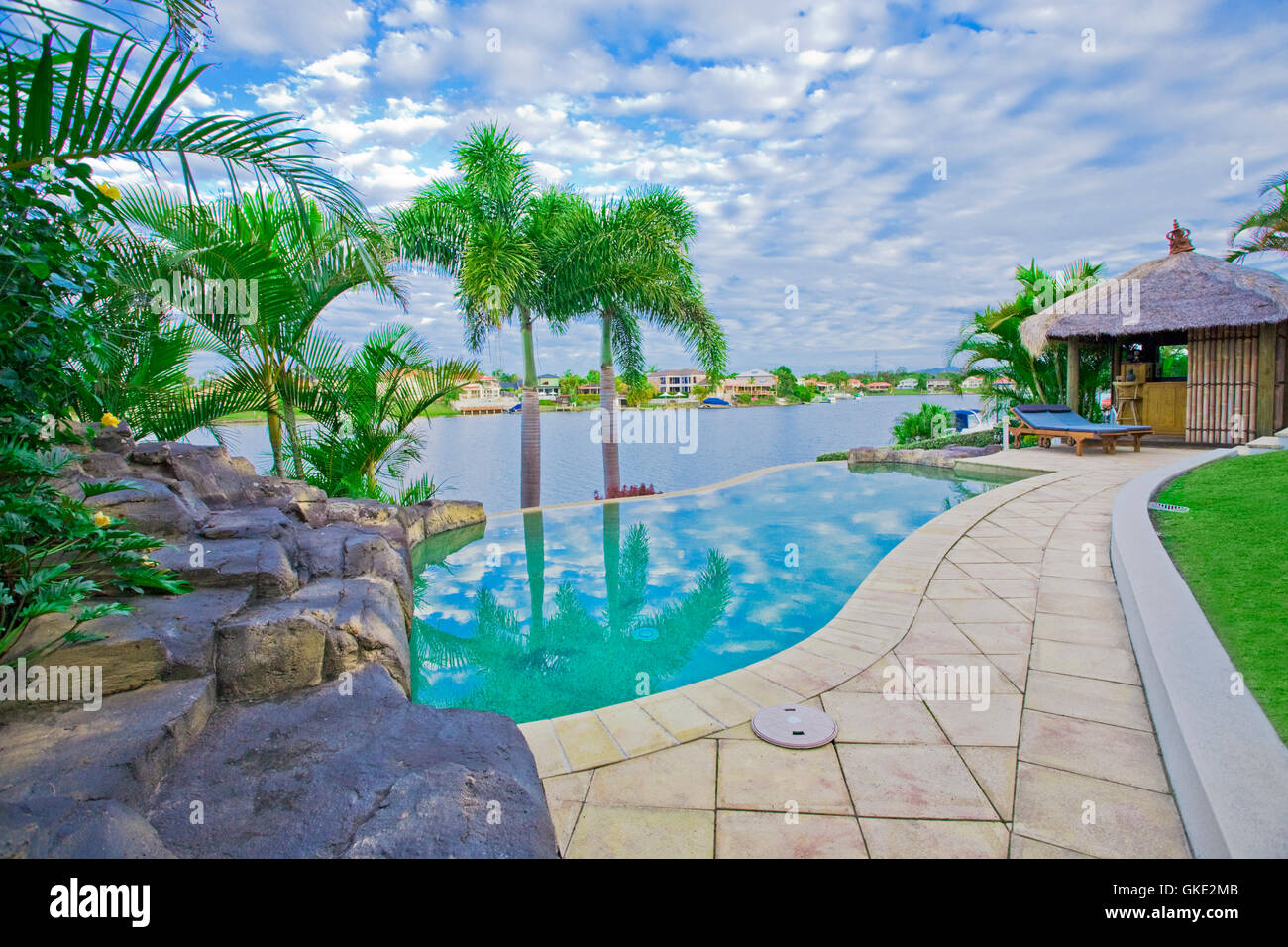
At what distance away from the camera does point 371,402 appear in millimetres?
8195

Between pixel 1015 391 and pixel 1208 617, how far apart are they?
16402 mm

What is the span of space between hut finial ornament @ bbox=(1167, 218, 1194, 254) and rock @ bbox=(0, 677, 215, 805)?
18.9 metres

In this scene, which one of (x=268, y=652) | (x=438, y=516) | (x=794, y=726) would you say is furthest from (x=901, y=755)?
(x=438, y=516)

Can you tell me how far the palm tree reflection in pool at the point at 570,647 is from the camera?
413cm

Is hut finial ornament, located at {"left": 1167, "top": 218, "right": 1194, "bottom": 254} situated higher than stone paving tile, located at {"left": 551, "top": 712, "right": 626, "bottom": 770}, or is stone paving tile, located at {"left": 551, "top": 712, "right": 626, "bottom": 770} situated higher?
hut finial ornament, located at {"left": 1167, "top": 218, "right": 1194, "bottom": 254}

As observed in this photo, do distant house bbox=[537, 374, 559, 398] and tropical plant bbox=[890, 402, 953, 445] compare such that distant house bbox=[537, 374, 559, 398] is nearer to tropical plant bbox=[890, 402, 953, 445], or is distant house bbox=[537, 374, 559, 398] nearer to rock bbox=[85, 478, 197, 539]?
rock bbox=[85, 478, 197, 539]

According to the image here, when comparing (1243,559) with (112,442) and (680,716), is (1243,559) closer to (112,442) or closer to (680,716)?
(680,716)

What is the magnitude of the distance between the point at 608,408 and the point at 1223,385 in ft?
42.5

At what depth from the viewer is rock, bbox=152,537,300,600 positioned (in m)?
3.09

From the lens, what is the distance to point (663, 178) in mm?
12484

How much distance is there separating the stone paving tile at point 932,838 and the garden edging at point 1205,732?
1.98ft

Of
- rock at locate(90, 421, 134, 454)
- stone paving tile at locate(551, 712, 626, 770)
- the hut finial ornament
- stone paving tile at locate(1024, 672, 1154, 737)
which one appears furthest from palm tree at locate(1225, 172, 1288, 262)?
rock at locate(90, 421, 134, 454)
